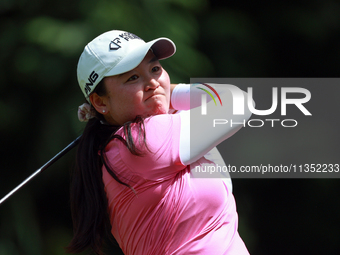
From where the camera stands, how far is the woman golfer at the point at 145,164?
0.85 meters

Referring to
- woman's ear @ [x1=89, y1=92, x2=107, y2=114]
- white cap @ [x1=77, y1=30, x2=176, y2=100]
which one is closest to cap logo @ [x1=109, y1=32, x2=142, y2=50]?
white cap @ [x1=77, y1=30, x2=176, y2=100]

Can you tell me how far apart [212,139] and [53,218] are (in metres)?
1.20

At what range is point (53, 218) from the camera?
70.9 inches

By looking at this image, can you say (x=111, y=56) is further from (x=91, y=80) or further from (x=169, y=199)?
(x=169, y=199)

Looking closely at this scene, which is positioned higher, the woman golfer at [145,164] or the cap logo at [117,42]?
the cap logo at [117,42]

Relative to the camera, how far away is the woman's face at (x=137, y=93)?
0.90 metres

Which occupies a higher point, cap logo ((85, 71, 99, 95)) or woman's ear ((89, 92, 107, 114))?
cap logo ((85, 71, 99, 95))

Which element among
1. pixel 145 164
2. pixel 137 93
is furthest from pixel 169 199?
pixel 137 93

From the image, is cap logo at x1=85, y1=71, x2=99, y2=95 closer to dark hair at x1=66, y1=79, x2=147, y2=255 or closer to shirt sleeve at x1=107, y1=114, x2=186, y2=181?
dark hair at x1=66, y1=79, x2=147, y2=255

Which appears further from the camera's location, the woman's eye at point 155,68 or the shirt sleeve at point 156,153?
the woman's eye at point 155,68

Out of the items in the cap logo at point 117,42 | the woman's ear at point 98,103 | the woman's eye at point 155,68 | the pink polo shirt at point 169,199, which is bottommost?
the pink polo shirt at point 169,199

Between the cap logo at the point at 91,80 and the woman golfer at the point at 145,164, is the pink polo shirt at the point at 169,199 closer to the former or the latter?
the woman golfer at the point at 145,164

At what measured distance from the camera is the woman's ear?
95cm

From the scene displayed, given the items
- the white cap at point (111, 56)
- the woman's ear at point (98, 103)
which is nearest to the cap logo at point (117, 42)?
the white cap at point (111, 56)
